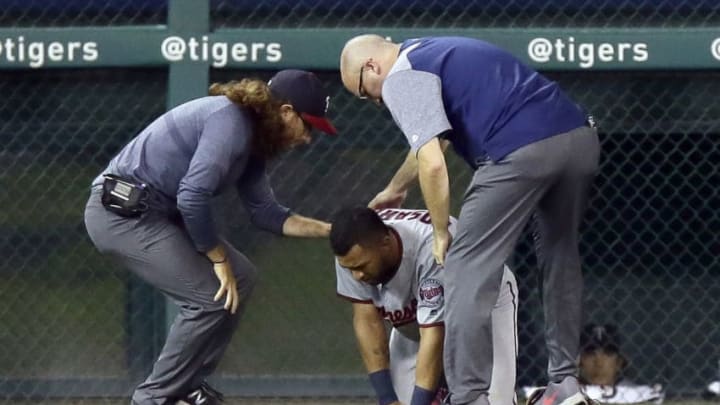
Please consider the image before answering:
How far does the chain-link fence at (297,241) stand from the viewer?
864 centimetres

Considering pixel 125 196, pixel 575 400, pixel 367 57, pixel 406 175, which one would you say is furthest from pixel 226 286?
pixel 575 400

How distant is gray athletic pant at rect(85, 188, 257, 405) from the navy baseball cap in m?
0.70

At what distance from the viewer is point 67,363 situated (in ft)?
29.5

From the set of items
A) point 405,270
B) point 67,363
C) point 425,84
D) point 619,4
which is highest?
point 619,4

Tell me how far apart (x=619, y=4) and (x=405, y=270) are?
3.06 m

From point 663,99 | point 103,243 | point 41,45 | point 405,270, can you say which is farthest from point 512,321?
point 41,45

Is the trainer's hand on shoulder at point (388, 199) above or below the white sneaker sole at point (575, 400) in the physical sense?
above

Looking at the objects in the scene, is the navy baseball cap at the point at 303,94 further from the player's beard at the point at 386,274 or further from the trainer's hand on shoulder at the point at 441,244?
the trainer's hand on shoulder at the point at 441,244

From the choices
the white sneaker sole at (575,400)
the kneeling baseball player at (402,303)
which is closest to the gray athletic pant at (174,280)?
the kneeling baseball player at (402,303)

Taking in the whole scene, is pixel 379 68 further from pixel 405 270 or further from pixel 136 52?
pixel 136 52

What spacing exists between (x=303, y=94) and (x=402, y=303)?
3.11 ft

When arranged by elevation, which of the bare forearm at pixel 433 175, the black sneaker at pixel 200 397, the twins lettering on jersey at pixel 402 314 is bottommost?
the black sneaker at pixel 200 397

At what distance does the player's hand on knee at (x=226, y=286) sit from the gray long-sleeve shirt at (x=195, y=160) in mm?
130

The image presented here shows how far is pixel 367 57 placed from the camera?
5.82m
